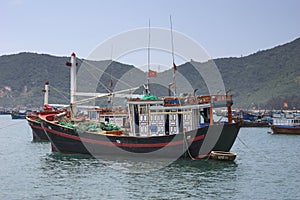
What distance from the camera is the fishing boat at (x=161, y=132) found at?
29000 mm

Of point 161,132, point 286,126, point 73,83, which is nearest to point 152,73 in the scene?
point 161,132

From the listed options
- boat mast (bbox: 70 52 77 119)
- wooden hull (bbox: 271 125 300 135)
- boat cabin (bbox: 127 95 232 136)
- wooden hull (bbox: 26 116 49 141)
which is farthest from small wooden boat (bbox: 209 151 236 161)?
wooden hull (bbox: 271 125 300 135)

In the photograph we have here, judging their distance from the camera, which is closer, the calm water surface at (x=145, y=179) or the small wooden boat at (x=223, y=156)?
the calm water surface at (x=145, y=179)

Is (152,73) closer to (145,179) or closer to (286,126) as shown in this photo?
(145,179)

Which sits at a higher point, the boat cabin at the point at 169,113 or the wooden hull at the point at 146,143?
the boat cabin at the point at 169,113

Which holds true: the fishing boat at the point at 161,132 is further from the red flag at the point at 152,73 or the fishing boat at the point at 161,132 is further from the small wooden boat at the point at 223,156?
the red flag at the point at 152,73

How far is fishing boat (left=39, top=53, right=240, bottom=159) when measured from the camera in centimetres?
2900

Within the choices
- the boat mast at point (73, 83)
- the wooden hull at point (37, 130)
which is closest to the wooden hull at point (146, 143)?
the boat mast at point (73, 83)

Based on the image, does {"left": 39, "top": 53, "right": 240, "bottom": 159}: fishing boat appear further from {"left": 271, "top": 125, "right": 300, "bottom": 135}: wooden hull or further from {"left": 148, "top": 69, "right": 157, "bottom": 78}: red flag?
{"left": 271, "top": 125, "right": 300, "bottom": 135}: wooden hull

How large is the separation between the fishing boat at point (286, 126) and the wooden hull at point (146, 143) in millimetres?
37368

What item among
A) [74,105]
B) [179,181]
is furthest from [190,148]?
[74,105]

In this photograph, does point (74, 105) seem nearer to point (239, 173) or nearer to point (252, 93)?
point (239, 173)

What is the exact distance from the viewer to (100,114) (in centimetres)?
4694

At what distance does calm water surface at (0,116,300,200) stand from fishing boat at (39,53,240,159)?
3.52ft
